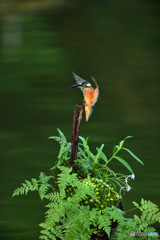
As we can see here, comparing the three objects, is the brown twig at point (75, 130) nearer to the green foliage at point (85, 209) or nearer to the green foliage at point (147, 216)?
the green foliage at point (85, 209)

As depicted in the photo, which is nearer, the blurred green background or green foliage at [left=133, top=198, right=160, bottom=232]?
green foliage at [left=133, top=198, right=160, bottom=232]

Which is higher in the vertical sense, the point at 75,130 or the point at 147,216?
the point at 75,130

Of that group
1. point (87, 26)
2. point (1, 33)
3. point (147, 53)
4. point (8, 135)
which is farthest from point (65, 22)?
point (8, 135)

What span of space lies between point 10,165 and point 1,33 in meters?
1.74

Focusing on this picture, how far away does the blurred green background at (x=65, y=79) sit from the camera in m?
2.56

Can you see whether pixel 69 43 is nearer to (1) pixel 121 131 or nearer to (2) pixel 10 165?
(1) pixel 121 131

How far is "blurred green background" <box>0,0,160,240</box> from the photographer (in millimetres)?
2561

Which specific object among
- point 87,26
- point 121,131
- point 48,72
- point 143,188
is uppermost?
point 87,26

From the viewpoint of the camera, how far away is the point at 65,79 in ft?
11.3

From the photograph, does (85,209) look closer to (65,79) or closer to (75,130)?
(75,130)

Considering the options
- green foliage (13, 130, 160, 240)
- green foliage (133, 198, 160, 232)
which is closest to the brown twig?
green foliage (13, 130, 160, 240)

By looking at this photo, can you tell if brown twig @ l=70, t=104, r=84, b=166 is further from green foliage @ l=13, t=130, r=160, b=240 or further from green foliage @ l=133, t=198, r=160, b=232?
green foliage @ l=133, t=198, r=160, b=232

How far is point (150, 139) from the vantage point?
292 centimetres

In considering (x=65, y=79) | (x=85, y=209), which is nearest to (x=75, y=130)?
(x=85, y=209)
